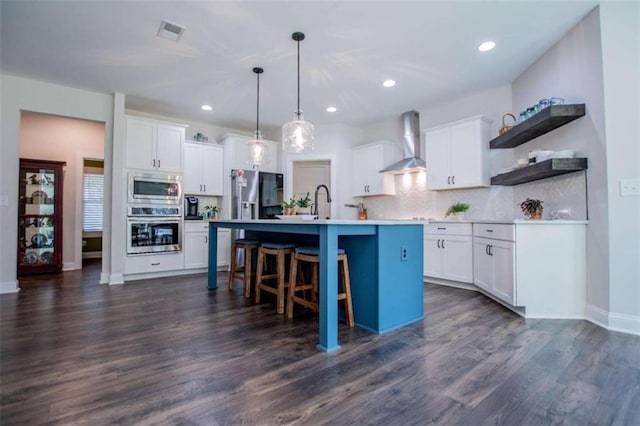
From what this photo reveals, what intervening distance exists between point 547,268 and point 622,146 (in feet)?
3.83

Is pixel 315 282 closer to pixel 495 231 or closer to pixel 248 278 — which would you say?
pixel 248 278

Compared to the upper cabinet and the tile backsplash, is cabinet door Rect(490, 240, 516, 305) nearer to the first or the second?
the tile backsplash

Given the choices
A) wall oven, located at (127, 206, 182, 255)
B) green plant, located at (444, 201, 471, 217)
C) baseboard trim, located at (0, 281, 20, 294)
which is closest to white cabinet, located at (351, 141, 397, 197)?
green plant, located at (444, 201, 471, 217)

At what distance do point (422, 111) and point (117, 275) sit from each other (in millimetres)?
5263

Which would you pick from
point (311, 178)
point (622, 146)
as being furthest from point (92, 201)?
point (622, 146)

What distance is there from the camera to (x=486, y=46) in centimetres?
312

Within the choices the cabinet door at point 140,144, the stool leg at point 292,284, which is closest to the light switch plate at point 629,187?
the stool leg at point 292,284

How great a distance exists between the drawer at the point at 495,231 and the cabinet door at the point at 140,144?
4.68 meters

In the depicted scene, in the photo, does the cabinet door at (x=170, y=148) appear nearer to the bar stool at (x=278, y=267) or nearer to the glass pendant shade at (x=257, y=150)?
the glass pendant shade at (x=257, y=150)

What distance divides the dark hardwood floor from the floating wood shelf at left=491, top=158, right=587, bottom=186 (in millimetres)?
1370

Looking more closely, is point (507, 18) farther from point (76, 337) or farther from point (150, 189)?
point (150, 189)

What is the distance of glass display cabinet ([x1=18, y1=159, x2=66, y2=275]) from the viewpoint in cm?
504

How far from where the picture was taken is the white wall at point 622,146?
2.43 meters

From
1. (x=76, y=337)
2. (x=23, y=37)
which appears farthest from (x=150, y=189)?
(x=76, y=337)
